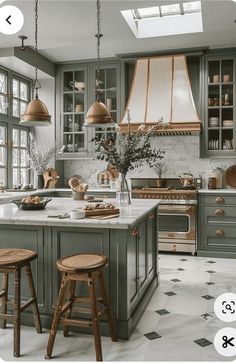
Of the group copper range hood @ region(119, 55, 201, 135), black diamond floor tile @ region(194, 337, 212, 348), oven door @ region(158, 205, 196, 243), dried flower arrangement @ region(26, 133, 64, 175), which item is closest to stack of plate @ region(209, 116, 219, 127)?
copper range hood @ region(119, 55, 201, 135)

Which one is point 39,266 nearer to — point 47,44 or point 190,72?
point 47,44

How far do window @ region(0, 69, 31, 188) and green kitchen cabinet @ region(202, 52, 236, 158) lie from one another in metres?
3.04

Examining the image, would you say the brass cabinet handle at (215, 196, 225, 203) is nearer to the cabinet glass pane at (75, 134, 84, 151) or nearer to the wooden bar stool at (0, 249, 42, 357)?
the cabinet glass pane at (75, 134, 84, 151)

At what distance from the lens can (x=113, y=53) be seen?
569 centimetres

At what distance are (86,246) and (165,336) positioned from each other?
92cm

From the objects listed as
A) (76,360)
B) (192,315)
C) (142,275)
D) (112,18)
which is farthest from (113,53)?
(76,360)

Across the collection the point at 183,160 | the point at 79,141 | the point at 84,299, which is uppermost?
the point at 79,141

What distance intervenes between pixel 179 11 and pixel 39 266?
3779mm

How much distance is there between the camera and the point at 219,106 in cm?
551

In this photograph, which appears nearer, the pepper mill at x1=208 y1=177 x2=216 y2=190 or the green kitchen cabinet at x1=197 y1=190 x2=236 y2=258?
the green kitchen cabinet at x1=197 y1=190 x2=236 y2=258

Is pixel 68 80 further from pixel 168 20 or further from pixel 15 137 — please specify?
pixel 168 20

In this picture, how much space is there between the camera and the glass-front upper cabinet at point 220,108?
18.0ft

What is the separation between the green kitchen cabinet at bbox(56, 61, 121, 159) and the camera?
19.8 feet

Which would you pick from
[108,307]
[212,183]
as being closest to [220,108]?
[212,183]
